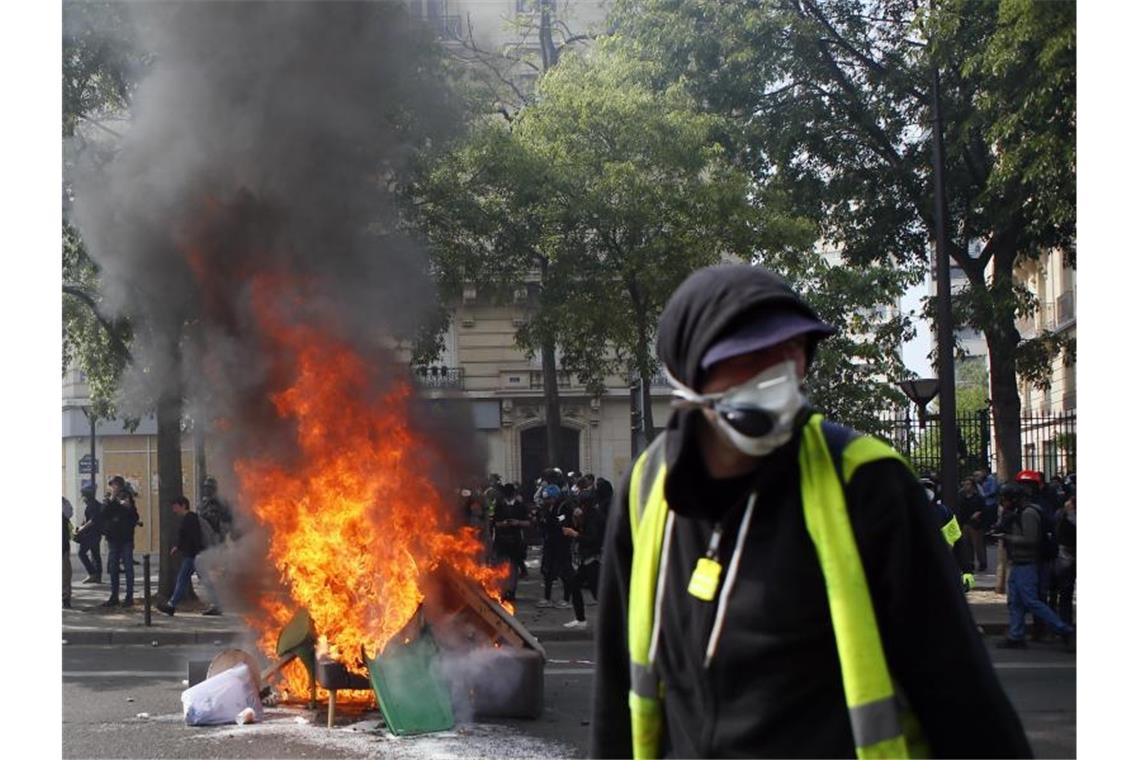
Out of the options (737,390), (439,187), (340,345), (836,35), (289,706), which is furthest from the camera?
(836,35)

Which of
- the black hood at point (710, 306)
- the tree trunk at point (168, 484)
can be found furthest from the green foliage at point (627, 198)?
the black hood at point (710, 306)

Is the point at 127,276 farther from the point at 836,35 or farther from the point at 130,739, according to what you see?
the point at 836,35

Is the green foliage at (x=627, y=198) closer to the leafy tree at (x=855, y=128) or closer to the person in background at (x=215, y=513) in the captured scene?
the leafy tree at (x=855, y=128)

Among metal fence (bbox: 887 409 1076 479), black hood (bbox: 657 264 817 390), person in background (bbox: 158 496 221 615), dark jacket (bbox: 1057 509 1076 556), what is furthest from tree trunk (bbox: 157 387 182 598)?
black hood (bbox: 657 264 817 390)

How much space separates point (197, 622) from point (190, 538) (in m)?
0.89

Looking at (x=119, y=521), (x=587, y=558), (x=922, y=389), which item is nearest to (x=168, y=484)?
(x=119, y=521)

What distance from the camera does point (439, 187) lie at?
15109 mm

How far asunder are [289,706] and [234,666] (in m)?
0.43

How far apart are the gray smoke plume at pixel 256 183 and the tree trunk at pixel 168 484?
173 centimetres

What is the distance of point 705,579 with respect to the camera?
188cm

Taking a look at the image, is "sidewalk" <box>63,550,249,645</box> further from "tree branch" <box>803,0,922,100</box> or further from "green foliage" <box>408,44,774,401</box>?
"tree branch" <box>803,0,922,100</box>

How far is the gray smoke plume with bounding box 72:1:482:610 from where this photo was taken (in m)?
11.1

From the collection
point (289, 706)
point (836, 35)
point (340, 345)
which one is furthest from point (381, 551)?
point (836, 35)

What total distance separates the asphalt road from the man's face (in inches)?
192
